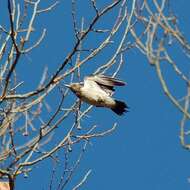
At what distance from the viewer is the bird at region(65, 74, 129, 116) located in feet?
22.1

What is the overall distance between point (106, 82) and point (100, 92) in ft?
0.65

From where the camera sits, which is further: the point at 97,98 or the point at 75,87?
the point at 97,98

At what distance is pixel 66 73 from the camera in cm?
534

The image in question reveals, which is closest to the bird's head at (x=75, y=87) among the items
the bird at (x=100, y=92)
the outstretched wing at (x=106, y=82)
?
the bird at (x=100, y=92)

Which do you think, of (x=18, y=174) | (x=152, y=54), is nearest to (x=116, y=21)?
(x=18, y=174)

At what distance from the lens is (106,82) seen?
6.88m

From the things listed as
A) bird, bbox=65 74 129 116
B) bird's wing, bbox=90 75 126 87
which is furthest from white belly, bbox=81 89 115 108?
bird's wing, bbox=90 75 126 87

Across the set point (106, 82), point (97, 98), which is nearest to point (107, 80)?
point (106, 82)

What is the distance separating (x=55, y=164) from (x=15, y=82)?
787 mm

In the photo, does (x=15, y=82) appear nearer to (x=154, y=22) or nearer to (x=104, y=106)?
(x=104, y=106)

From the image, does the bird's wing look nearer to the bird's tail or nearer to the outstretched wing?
the outstretched wing

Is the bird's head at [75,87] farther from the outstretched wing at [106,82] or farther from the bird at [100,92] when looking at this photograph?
the outstretched wing at [106,82]

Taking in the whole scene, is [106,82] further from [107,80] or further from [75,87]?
[75,87]

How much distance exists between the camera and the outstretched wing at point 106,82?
679 cm
